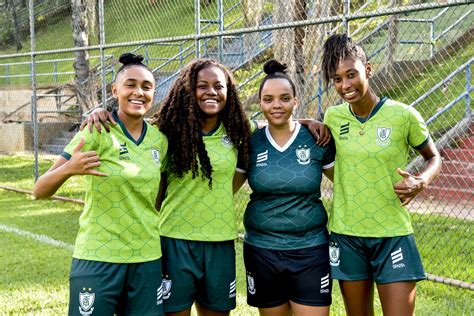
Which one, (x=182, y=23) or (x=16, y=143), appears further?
(x=16, y=143)

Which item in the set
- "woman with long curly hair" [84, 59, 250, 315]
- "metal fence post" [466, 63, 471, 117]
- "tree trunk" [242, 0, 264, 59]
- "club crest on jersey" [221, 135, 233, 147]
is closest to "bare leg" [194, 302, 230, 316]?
"woman with long curly hair" [84, 59, 250, 315]

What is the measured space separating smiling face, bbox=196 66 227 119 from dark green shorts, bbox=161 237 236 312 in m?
0.76

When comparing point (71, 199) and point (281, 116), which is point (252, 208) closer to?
point (281, 116)

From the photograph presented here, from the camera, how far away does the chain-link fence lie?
25.3 feet

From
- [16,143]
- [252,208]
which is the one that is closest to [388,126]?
[252,208]

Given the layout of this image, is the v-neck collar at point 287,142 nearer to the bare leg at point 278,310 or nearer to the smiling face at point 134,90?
the smiling face at point 134,90

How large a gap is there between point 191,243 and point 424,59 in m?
10.0

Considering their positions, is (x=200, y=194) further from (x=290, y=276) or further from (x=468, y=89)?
(x=468, y=89)

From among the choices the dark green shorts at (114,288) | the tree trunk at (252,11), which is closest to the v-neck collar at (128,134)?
the dark green shorts at (114,288)

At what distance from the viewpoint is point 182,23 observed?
409 inches

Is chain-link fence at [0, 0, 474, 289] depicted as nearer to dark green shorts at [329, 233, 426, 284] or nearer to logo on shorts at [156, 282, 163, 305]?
dark green shorts at [329, 233, 426, 284]

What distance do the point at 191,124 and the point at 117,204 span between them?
0.65 metres

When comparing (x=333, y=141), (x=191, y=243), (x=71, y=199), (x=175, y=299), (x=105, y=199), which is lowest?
(x=71, y=199)

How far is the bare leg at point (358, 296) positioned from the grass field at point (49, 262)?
1.59 m
